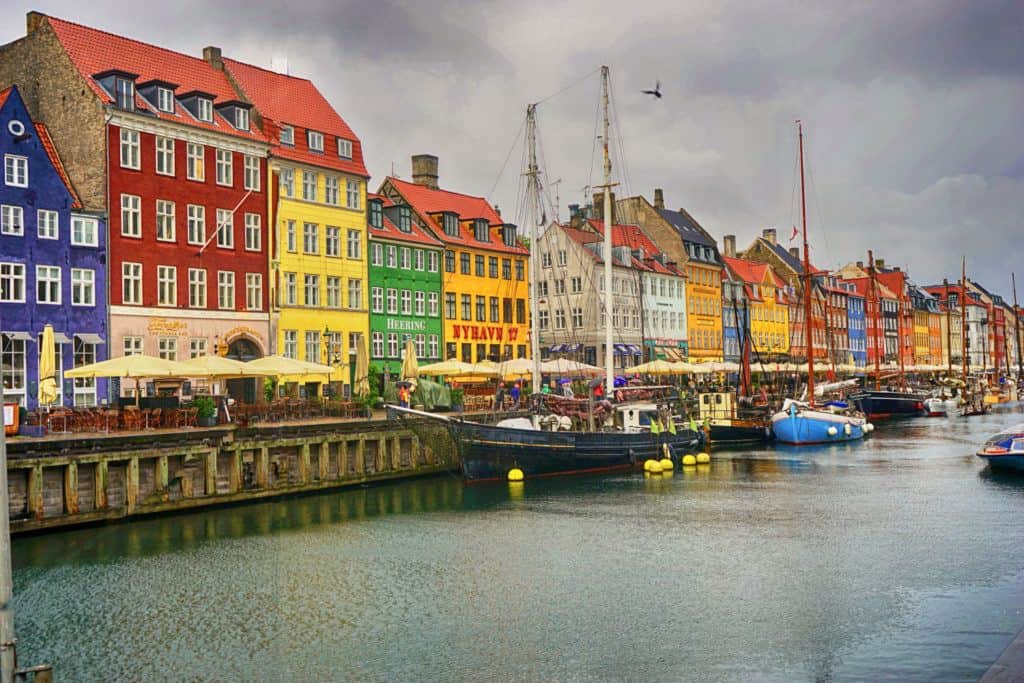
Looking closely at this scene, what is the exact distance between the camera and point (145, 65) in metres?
52.5

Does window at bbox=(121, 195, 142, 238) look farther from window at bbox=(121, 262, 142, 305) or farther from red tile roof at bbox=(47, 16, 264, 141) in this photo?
red tile roof at bbox=(47, 16, 264, 141)

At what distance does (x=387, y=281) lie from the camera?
64.5 meters

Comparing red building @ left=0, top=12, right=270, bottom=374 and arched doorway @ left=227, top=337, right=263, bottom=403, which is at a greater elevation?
red building @ left=0, top=12, right=270, bottom=374

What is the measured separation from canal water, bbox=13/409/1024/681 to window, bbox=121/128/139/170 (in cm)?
1904

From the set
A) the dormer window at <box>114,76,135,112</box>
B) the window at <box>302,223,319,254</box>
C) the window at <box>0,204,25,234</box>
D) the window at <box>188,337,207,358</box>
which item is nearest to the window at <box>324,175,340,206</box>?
the window at <box>302,223,319,254</box>

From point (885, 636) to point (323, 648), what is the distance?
10.3 meters

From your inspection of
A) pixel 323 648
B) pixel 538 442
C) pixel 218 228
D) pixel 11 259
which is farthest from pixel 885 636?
pixel 218 228

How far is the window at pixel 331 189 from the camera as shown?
197 ft

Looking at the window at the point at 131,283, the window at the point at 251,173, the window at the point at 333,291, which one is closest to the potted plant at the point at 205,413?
the window at the point at 131,283

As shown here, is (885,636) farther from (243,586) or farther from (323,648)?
(243,586)

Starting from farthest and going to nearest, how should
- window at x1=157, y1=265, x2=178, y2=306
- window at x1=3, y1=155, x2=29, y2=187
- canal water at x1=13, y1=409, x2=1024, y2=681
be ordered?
window at x1=157, y1=265, x2=178, y2=306
window at x1=3, y1=155, x2=29, y2=187
canal water at x1=13, y1=409, x2=1024, y2=681

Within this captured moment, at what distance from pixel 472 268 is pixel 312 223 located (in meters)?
16.1

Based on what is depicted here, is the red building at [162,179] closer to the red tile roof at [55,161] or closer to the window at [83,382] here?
the red tile roof at [55,161]

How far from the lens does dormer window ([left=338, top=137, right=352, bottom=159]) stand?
61.5m
